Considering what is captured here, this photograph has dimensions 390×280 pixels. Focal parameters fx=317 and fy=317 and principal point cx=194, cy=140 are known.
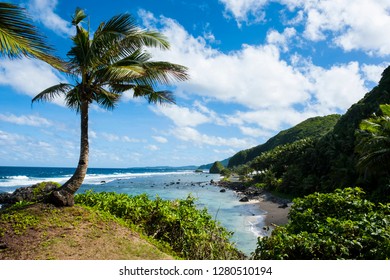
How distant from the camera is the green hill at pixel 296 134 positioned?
144 metres

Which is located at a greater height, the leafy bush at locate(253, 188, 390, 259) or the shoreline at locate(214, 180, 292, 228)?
the leafy bush at locate(253, 188, 390, 259)

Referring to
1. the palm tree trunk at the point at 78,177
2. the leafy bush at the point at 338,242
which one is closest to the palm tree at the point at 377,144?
the leafy bush at the point at 338,242

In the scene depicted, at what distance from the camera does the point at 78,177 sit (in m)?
8.30

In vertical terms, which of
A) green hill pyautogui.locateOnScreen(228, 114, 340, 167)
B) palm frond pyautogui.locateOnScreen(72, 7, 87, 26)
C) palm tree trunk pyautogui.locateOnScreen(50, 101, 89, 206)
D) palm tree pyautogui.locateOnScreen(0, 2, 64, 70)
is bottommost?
palm tree trunk pyautogui.locateOnScreen(50, 101, 89, 206)

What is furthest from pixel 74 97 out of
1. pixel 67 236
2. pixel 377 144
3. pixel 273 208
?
pixel 273 208

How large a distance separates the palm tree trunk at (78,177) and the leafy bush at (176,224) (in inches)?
31.3

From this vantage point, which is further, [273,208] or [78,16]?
[273,208]

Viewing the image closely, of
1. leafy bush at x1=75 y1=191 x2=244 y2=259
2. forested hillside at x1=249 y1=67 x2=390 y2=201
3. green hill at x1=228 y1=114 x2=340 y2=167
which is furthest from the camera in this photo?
green hill at x1=228 y1=114 x2=340 y2=167

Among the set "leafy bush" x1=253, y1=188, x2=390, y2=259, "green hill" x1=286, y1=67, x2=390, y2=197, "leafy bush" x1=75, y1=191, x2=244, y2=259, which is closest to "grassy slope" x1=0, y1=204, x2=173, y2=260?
"leafy bush" x1=75, y1=191, x2=244, y2=259

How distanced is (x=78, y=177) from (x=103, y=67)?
3057 millimetres

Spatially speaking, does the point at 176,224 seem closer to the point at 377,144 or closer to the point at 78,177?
the point at 78,177

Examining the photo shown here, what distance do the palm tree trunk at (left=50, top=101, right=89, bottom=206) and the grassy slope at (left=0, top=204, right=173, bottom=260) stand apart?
23 cm

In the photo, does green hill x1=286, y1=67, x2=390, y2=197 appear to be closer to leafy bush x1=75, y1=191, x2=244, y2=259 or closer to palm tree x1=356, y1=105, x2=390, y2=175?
palm tree x1=356, y1=105, x2=390, y2=175

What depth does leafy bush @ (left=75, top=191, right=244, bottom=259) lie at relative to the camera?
23.9 feet
